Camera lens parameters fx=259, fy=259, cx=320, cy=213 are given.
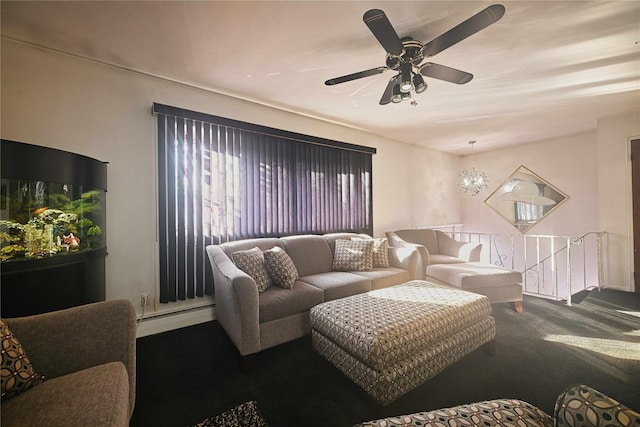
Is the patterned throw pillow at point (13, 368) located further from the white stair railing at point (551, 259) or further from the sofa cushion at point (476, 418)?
the white stair railing at point (551, 259)

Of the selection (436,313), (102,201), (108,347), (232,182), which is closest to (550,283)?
(436,313)

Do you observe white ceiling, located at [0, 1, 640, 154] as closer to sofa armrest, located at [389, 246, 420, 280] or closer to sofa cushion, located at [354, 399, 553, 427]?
sofa armrest, located at [389, 246, 420, 280]

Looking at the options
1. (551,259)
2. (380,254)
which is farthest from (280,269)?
(551,259)

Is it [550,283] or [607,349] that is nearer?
[607,349]

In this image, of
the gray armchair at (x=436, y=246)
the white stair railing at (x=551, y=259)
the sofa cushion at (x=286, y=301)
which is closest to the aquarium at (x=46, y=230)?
the sofa cushion at (x=286, y=301)

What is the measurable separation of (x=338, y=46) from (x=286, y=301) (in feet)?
6.98

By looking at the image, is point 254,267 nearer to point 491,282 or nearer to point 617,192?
point 491,282

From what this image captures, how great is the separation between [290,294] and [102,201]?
1805mm

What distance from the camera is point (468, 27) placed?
4.67 ft

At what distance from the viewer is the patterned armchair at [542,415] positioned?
2.23 ft

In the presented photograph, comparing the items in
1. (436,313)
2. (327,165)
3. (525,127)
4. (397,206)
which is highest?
(525,127)

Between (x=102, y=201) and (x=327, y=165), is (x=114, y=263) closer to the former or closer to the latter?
(x=102, y=201)

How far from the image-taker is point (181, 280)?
2.64m

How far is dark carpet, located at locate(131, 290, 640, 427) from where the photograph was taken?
151 centimetres
